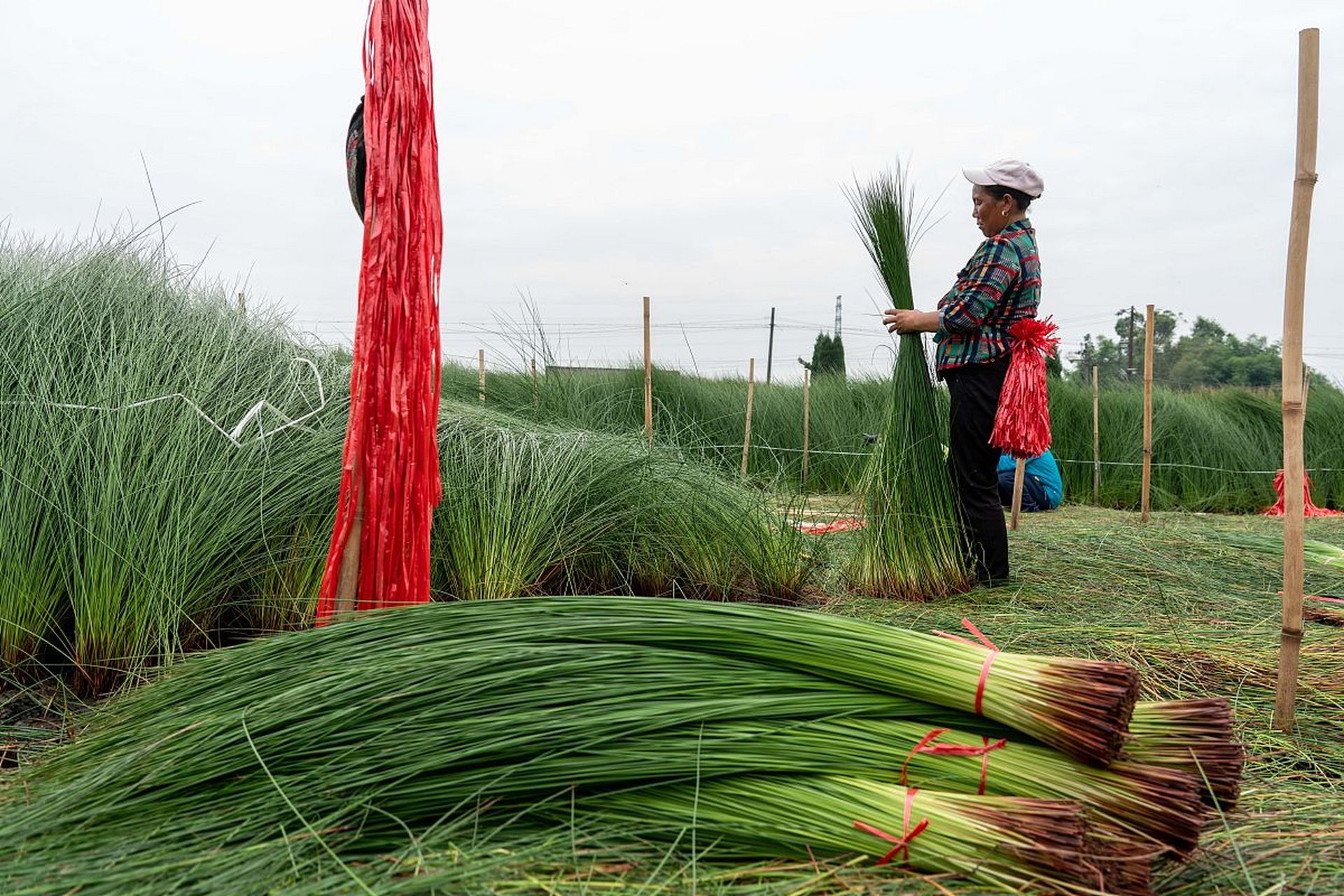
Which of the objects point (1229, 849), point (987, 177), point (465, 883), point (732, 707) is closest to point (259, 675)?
point (465, 883)

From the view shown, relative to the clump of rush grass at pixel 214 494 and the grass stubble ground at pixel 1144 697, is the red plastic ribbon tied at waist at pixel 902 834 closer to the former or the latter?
the grass stubble ground at pixel 1144 697

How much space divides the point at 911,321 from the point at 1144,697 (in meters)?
1.74

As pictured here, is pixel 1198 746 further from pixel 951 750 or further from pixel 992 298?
pixel 992 298

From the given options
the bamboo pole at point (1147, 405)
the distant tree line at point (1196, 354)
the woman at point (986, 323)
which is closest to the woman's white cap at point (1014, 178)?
the woman at point (986, 323)

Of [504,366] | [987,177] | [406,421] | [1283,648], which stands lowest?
[1283,648]

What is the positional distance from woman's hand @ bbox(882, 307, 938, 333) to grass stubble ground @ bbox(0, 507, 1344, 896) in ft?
2.63

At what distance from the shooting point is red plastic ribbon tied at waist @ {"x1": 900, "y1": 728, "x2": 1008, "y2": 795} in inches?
48.3

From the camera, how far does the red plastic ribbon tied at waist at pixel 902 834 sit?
1.13 m

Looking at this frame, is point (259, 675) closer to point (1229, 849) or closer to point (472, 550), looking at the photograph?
point (472, 550)

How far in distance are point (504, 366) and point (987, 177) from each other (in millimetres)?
3184

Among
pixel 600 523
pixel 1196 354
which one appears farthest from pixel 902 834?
pixel 1196 354

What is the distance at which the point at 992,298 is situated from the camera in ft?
11.0

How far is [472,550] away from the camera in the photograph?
8.34ft

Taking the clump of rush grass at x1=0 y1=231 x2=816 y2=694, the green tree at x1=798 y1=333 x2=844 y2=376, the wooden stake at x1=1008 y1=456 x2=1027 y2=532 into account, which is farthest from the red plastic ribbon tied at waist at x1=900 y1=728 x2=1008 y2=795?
the green tree at x1=798 y1=333 x2=844 y2=376
